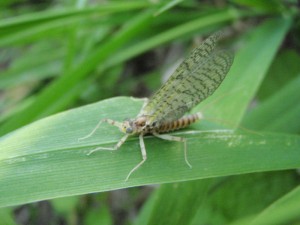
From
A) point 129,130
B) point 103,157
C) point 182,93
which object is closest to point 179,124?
point 182,93

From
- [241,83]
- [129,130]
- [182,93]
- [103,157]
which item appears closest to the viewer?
[103,157]

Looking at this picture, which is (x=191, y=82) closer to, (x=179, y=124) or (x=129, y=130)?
(x=179, y=124)

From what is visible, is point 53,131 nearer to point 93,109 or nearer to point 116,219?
point 93,109

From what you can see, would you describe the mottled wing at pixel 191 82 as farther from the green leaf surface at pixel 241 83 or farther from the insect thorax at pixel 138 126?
the green leaf surface at pixel 241 83

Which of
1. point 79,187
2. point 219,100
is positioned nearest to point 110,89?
point 219,100

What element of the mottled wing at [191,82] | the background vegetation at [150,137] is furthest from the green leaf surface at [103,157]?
the mottled wing at [191,82]

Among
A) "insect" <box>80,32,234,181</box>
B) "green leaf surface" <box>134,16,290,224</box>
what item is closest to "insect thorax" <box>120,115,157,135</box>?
"insect" <box>80,32,234,181</box>

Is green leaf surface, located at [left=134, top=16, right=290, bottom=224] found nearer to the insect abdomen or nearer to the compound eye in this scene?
the insect abdomen
